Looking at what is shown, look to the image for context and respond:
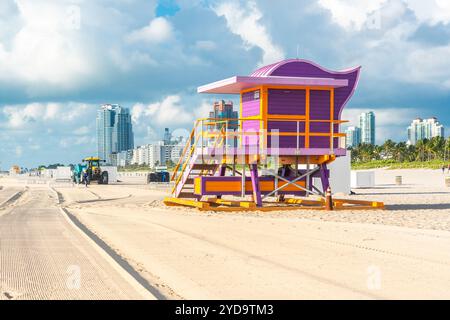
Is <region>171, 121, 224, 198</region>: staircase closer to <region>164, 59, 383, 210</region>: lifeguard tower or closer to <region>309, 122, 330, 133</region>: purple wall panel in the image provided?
<region>164, 59, 383, 210</region>: lifeguard tower

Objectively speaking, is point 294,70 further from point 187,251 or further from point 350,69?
point 187,251

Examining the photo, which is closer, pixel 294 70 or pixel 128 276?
pixel 128 276

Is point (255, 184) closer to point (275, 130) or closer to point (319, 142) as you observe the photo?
point (275, 130)

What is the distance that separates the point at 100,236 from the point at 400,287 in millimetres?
7975

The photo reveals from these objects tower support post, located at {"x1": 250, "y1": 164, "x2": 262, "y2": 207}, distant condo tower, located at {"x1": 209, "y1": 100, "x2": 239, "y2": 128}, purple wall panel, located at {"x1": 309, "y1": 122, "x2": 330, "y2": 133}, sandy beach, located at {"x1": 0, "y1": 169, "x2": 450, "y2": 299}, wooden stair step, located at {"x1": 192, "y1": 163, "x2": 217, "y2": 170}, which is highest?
distant condo tower, located at {"x1": 209, "y1": 100, "x2": 239, "y2": 128}

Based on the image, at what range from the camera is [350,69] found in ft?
78.8

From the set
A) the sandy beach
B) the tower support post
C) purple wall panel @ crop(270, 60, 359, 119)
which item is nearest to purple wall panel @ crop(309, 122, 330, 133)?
purple wall panel @ crop(270, 60, 359, 119)

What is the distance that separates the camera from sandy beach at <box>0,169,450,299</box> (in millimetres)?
8430

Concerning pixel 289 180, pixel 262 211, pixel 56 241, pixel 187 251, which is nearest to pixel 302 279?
pixel 187 251

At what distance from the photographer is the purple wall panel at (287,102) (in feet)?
74.6

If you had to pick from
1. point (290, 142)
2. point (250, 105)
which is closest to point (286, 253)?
point (290, 142)

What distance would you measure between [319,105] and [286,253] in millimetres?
12188

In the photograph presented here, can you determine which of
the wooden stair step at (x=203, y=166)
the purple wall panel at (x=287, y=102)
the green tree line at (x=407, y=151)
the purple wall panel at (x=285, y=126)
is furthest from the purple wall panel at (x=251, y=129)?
the green tree line at (x=407, y=151)

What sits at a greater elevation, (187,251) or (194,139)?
(194,139)
